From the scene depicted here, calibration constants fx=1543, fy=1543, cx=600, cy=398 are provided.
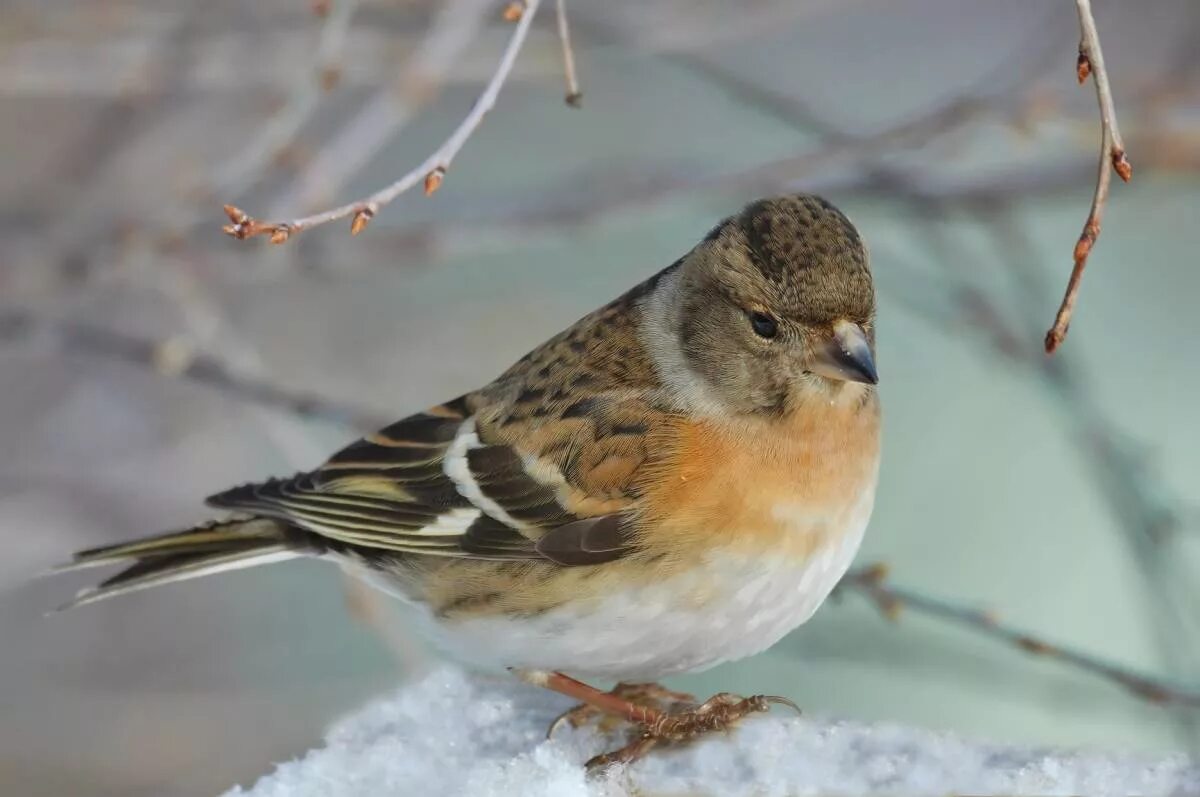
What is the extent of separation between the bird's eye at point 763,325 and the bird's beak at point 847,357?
0.32 ft

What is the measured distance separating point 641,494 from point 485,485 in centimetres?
32

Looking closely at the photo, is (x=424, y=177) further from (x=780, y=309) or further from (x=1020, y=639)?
(x=1020, y=639)

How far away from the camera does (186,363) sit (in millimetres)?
3193

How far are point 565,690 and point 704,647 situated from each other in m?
0.24

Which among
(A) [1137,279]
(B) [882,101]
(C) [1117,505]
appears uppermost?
(B) [882,101]

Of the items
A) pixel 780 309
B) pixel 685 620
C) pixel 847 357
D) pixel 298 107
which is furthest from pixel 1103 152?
pixel 298 107

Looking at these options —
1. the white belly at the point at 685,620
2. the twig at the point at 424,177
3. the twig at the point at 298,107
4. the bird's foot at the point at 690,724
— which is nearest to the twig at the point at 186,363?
the twig at the point at 298,107

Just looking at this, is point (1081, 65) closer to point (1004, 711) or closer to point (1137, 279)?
point (1004, 711)

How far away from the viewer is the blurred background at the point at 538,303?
3.33 metres

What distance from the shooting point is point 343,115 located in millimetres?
5539

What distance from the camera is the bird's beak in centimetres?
233

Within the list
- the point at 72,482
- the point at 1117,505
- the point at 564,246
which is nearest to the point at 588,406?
the point at 1117,505

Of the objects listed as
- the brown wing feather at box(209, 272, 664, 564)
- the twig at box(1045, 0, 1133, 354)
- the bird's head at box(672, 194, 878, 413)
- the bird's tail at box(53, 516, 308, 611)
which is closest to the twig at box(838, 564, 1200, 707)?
the bird's head at box(672, 194, 878, 413)

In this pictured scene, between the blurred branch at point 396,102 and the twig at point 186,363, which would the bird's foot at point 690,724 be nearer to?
the twig at point 186,363
